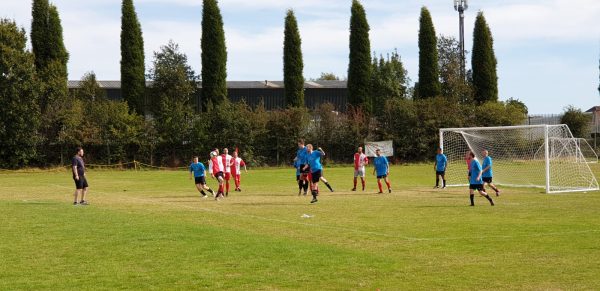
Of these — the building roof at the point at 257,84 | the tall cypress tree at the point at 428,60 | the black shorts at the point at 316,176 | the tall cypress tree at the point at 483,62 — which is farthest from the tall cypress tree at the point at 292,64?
the black shorts at the point at 316,176

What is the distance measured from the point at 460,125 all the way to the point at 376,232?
45909 mm

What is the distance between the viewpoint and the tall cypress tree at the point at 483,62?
6450 centimetres

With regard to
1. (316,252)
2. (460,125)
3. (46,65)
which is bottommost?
(316,252)

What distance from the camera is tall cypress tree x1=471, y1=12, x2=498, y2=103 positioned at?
212 feet

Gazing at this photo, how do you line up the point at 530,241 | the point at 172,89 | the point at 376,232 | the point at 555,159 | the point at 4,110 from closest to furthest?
1. the point at 530,241
2. the point at 376,232
3. the point at 555,159
4. the point at 4,110
5. the point at 172,89

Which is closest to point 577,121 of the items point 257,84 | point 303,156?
point 257,84

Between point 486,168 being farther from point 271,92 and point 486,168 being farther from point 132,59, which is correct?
point 271,92

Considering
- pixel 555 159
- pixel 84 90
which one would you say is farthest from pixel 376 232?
pixel 84 90

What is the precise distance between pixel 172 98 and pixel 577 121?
3539 cm

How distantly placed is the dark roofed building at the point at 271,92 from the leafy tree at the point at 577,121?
68.1ft

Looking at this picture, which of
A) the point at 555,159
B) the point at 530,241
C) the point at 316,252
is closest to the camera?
the point at 316,252

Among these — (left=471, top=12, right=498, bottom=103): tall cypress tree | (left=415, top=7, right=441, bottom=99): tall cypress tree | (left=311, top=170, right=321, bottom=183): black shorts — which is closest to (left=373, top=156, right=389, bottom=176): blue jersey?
(left=311, top=170, right=321, bottom=183): black shorts

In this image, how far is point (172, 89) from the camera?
6319 centimetres

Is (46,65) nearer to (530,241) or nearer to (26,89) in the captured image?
(26,89)
